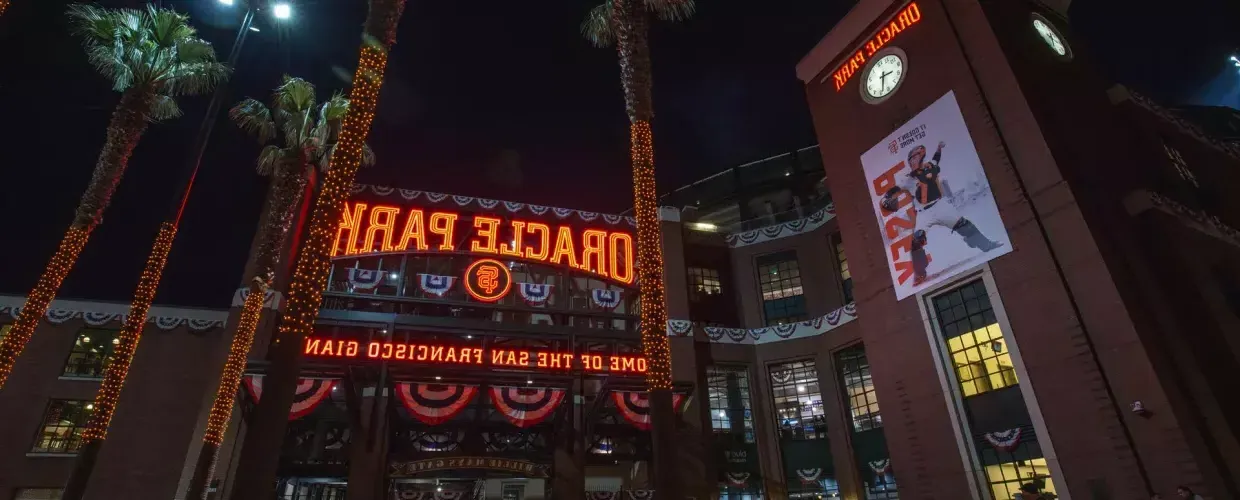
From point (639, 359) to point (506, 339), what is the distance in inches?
241

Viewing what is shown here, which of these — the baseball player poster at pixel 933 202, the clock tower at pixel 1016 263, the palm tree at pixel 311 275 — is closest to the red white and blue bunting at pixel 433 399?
the palm tree at pixel 311 275

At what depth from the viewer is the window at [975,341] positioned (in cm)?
1905

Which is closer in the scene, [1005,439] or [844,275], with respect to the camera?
[1005,439]

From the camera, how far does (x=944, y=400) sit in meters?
20.0

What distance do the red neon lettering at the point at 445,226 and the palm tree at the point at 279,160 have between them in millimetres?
5377

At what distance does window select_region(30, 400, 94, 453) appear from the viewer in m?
24.9

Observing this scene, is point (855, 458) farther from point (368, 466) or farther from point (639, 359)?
point (368, 466)

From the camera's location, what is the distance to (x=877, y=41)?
25.6 m

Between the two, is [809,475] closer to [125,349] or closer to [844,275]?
[844,275]

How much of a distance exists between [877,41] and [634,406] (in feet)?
60.6

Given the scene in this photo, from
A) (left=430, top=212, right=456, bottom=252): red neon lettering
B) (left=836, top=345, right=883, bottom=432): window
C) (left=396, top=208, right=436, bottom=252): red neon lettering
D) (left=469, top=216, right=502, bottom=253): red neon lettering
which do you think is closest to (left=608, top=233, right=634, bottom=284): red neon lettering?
(left=469, top=216, right=502, bottom=253): red neon lettering

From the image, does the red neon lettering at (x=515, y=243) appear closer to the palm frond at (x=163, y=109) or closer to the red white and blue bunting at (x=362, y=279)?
the red white and blue bunting at (x=362, y=279)

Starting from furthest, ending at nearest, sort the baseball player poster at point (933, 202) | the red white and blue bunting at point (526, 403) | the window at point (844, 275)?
the window at point (844, 275) → the red white and blue bunting at point (526, 403) → the baseball player poster at point (933, 202)

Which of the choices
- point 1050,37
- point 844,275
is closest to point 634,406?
point 844,275
